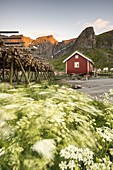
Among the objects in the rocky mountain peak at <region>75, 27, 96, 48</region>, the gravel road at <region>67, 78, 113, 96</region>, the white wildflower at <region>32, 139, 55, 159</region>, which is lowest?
the gravel road at <region>67, 78, 113, 96</region>

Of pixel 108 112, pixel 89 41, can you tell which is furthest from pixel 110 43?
pixel 108 112

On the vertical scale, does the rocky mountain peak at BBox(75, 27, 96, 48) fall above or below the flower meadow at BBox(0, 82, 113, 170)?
above

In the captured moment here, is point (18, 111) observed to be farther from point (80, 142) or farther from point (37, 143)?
point (80, 142)

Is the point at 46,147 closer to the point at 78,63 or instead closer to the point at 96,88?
the point at 96,88

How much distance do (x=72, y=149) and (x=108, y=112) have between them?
1.27 metres

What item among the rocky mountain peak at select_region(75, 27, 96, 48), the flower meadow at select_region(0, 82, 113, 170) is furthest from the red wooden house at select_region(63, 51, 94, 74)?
the rocky mountain peak at select_region(75, 27, 96, 48)

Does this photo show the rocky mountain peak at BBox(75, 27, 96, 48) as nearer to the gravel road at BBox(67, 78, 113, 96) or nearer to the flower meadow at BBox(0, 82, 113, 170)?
the gravel road at BBox(67, 78, 113, 96)

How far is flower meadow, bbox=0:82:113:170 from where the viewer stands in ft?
4.94

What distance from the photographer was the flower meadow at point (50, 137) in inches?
59.3

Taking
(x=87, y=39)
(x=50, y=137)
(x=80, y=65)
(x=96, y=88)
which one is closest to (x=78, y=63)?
(x=80, y=65)

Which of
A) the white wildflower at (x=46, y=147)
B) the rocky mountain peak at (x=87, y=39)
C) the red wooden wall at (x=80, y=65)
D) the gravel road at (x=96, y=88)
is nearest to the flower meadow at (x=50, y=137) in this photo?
the white wildflower at (x=46, y=147)

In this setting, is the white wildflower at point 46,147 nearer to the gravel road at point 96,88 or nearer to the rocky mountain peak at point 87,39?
the gravel road at point 96,88

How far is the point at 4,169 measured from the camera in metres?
1.49

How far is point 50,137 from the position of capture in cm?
172
